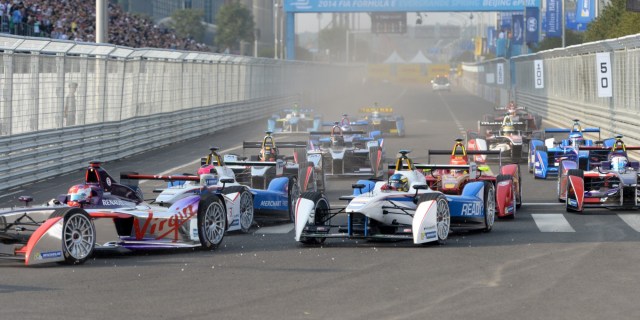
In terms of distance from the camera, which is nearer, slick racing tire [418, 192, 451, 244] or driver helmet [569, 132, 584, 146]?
slick racing tire [418, 192, 451, 244]

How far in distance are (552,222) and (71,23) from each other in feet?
103

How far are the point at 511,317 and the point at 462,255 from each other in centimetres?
382

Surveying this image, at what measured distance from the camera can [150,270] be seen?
41.8ft

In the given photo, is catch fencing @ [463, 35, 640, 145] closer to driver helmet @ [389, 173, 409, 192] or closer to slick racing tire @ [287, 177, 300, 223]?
slick racing tire @ [287, 177, 300, 223]

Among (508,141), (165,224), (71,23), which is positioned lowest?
(165,224)

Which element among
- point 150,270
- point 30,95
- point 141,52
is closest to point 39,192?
point 30,95

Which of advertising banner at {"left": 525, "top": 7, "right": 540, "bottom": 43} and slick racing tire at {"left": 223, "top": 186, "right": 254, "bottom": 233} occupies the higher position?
advertising banner at {"left": 525, "top": 7, "right": 540, "bottom": 43}

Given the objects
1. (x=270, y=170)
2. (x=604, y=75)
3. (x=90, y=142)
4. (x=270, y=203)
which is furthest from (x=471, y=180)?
(x=604, y=75)

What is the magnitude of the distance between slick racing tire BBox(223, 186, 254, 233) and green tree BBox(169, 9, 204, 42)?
68.2 m

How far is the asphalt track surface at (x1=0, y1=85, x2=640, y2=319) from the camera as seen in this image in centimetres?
1026

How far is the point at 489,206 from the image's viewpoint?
16250 millimetres

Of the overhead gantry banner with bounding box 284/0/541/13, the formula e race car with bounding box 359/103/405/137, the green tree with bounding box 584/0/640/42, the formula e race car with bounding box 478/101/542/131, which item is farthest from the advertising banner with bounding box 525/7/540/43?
the formula e race car with bounding box 478/101/542/131

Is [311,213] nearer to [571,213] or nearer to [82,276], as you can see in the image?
[82,276]

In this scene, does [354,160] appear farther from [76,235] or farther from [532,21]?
[532,21]
